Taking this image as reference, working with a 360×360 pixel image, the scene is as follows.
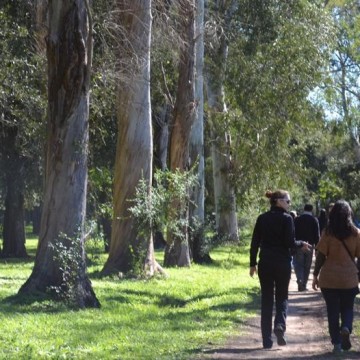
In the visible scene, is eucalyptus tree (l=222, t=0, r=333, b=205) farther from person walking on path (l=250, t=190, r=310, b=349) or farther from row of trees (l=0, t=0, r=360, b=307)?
person walking on path (l=250, t=190, r=310, b=349)

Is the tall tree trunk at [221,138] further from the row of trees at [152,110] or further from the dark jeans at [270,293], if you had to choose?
the dark jeans at [270,293]

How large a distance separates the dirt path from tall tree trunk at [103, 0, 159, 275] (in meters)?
5.39

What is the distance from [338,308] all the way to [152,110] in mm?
20669

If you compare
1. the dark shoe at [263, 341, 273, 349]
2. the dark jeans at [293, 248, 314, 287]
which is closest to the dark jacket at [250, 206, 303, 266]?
the dark shoe at [263, 341, 273, 349]

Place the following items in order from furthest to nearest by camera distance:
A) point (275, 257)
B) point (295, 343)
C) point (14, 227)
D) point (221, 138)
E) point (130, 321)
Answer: point (14, 227) → point (221, 138) → point (130, 321) → point (295, 343) → point (275, 257)

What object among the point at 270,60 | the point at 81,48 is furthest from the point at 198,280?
the point at 270,60

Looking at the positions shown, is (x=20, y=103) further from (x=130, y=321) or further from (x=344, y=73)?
(x=344, y=73)

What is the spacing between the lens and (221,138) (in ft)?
118

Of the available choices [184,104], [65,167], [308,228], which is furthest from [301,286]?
[65,167]

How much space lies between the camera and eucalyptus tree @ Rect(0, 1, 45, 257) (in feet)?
71.9

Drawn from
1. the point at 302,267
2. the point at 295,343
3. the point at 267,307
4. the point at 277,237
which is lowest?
the point at 295,343

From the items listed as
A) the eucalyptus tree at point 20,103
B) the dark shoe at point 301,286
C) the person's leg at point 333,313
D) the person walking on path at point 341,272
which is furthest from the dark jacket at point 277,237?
the eucalyptus tree at point 20,103

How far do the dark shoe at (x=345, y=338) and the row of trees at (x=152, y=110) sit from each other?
4.97 meters

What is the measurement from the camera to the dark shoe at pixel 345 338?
10.6 metres
